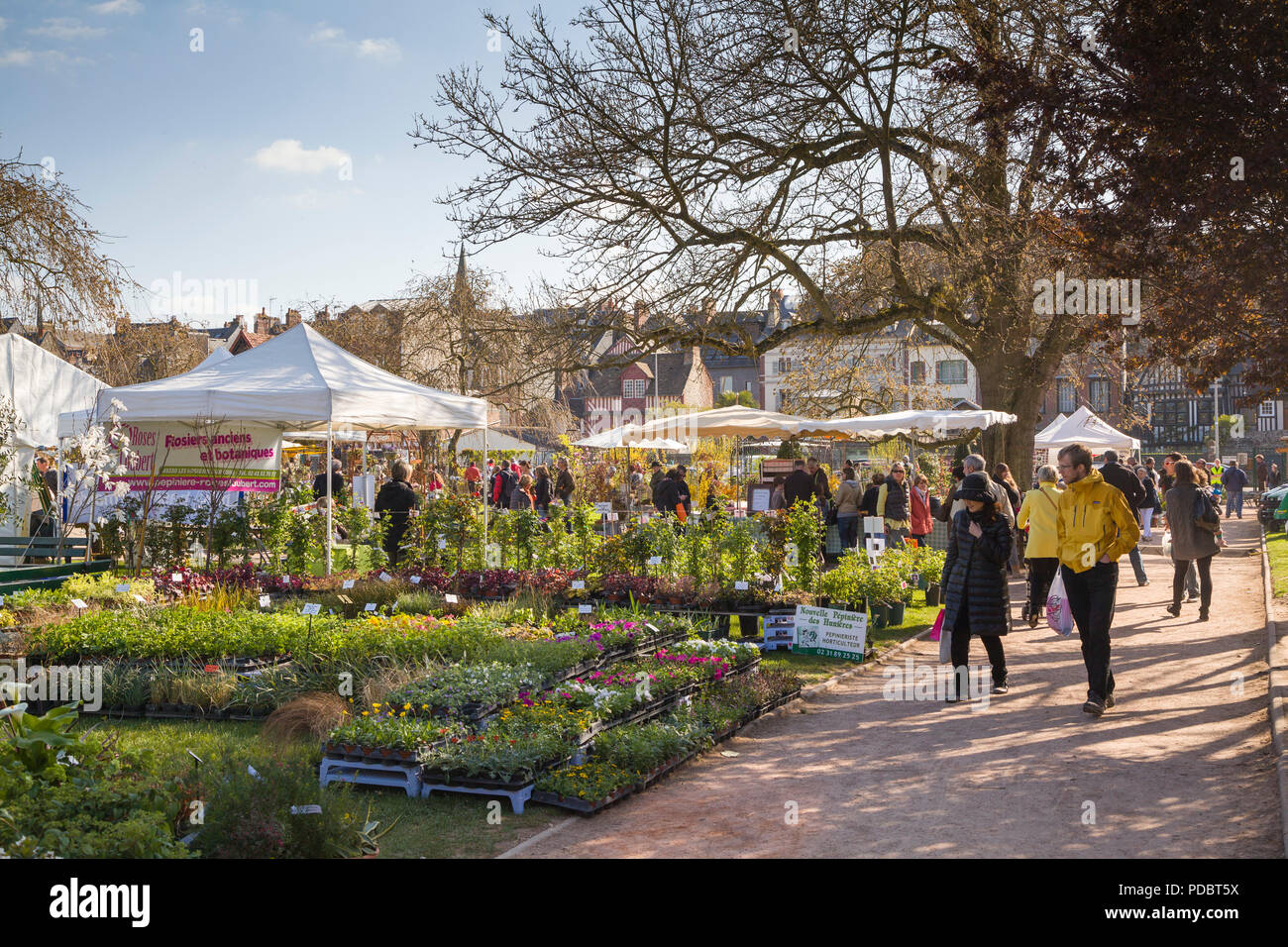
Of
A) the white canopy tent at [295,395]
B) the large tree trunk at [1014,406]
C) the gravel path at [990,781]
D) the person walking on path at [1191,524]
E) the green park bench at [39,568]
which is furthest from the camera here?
the large tree trunk at [1014,406]

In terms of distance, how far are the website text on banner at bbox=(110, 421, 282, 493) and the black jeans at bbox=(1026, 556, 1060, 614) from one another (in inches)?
441

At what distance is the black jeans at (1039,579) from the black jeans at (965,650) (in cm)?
304

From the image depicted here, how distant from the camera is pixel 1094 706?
24.9ft

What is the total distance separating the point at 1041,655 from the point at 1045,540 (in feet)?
3.87

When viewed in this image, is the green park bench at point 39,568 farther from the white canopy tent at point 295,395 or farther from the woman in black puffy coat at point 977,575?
the woman in black puffy coat at point 977,575

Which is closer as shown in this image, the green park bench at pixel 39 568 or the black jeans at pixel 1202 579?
the green park bench at pixel 39 568

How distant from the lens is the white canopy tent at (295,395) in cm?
1223

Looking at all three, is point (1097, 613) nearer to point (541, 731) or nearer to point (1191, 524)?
point (541, 731)

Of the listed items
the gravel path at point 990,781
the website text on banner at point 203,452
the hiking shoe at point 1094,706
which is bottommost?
the gravel path at point 990,781

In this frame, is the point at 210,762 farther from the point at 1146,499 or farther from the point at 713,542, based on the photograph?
the point at 1146,499

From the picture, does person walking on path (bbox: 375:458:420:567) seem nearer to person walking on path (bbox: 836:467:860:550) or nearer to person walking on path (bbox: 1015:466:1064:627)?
person walking on path (bbox: 836:467:860:550)

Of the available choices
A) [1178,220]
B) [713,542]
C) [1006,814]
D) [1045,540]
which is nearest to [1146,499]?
[1045,540]

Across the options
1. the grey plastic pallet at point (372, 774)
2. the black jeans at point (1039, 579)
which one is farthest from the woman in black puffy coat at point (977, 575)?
the grey plastic pallet at point (372, 774)

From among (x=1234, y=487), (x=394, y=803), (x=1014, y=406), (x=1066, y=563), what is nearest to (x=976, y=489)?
(x=1066, y=563)
